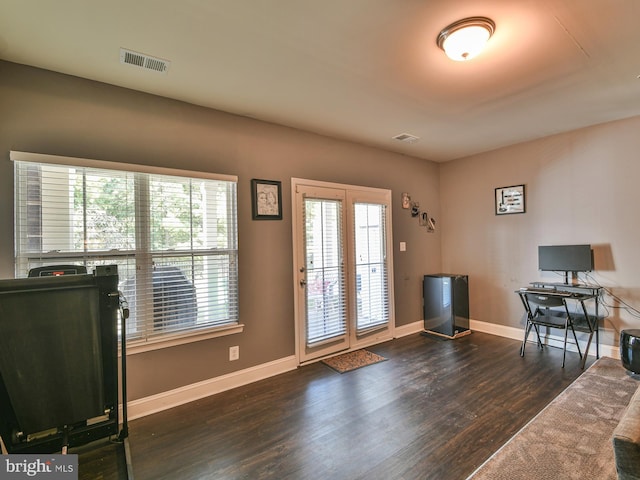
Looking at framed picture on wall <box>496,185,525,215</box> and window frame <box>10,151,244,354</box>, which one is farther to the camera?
framed picture on wall <box>496,185,525,215</box>

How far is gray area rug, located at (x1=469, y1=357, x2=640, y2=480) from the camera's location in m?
1.75

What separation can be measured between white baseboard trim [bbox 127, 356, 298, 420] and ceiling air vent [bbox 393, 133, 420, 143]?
2.88 metres

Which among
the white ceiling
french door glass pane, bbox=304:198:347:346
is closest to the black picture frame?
french door glass pane, bbox=304:198:347:346

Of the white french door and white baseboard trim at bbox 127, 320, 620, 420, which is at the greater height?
the white french door

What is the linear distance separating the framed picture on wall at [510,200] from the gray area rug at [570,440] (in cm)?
Answer: 219


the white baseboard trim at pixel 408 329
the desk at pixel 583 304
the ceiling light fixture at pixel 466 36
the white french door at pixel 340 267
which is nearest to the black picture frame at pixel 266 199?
the white french door at pixel 340 267

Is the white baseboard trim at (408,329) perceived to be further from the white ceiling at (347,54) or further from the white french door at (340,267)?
the white ceiling at (347,54)

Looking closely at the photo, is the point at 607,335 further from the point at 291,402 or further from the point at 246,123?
the point at 246,123

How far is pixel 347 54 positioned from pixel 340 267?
7.48 ft

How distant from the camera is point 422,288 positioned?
185 inches

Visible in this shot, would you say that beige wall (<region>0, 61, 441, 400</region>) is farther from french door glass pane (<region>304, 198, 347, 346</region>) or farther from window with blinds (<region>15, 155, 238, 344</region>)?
french door glass pane (<region>304, 198, 347, 346</region>)

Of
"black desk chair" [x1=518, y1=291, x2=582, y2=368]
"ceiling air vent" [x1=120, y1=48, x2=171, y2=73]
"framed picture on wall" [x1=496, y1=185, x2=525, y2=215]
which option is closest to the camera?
"ceiling air vent" [x1=120, y1=48, x2=171, y2=73]

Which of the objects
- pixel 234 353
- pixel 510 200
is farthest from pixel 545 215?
pixel 234 353

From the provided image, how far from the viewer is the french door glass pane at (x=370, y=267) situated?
3898mm
